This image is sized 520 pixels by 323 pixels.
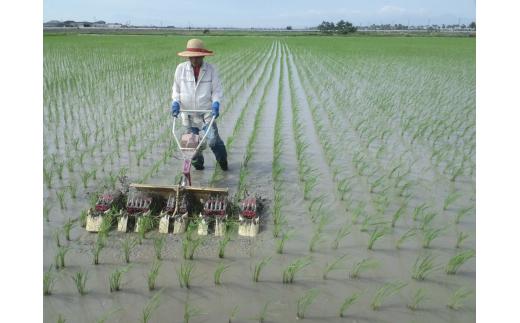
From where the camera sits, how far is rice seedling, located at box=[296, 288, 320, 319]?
240cm

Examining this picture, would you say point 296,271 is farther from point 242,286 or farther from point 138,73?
point 138,73

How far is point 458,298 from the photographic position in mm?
2564

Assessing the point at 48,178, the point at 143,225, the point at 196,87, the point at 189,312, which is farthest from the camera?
the point at 48,178

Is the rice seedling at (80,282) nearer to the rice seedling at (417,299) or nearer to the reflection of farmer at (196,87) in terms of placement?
the reflection of farmer at (196,87)

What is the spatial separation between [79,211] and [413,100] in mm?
7356

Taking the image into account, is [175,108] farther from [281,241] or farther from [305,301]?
[305,301]

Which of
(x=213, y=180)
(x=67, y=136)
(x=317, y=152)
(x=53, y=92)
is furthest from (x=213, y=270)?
(x=53, y=92)

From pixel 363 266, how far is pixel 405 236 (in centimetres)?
49

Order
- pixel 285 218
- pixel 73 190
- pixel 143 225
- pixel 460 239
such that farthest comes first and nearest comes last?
1. pixel 73 190
2. pixel 285 218
3. pixel 460 239
4. pixel 143 225

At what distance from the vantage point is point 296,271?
2783 mm

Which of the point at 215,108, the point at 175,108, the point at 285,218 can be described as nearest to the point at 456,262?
the point at 285,218

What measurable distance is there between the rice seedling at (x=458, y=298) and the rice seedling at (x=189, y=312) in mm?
1565

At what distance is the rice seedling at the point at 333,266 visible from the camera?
2.77 meters

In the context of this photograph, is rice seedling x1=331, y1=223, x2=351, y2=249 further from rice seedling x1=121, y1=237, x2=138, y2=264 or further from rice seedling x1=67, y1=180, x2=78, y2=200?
rice seedling x1=67, y1=180, x2=78, y2=200
